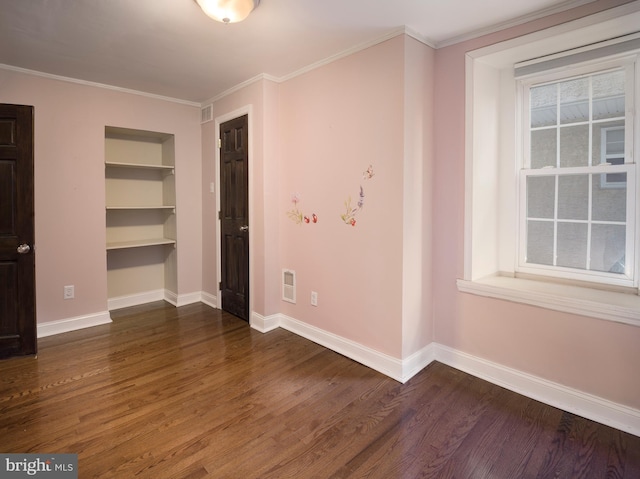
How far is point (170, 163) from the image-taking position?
4.32 meters

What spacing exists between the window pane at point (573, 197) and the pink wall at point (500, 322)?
67 centimetres

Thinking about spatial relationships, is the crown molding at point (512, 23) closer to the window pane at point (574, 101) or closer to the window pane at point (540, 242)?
the window pane at point (574, 101)

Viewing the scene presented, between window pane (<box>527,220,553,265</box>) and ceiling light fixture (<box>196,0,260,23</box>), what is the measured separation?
2.40m

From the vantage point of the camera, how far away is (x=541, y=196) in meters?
2.62

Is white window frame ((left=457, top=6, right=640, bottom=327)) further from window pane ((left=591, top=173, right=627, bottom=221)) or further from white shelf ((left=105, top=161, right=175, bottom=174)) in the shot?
white shelf ((left=105, top=161, right=175, bottom=174))

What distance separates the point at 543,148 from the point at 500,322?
4.23ft

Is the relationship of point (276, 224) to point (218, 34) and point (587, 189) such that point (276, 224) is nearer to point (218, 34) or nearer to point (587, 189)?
point (218, 34)

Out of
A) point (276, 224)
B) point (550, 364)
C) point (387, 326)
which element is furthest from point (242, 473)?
point (276, 224)

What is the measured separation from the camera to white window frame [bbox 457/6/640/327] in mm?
2115

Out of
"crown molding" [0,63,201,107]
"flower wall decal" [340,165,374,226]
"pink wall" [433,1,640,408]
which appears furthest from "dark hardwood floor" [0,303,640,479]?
"crown molding" [0,63,201,107]

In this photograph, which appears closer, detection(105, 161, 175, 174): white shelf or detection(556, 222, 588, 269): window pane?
detection(556, 222, 588, 269): window pane

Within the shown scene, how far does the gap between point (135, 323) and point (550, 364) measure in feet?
12.1

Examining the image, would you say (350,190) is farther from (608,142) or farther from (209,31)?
(608,142)

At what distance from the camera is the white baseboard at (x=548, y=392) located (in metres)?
2.02
